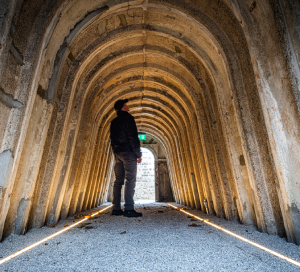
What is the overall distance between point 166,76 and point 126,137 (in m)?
1.79

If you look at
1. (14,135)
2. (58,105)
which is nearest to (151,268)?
(14,135)

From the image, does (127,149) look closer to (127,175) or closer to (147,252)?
(127,175)

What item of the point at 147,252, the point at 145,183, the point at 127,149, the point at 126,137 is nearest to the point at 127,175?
the point at 127,149

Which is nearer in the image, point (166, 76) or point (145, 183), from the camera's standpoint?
point (166, 76)

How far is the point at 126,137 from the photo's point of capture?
4.19 meters

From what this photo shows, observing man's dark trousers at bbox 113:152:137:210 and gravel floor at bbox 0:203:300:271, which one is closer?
gravel floor at bbox 0:203:300:271

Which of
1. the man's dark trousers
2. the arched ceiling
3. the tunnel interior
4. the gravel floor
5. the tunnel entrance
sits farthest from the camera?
the tunnel entrance

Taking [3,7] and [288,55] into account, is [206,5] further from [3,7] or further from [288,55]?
[3,7]

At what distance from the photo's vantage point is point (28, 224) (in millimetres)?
2516

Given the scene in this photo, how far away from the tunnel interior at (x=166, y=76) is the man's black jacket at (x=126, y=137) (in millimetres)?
725

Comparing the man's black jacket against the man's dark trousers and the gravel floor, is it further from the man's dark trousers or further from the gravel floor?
the gravel floor

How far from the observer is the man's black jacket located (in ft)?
13.6

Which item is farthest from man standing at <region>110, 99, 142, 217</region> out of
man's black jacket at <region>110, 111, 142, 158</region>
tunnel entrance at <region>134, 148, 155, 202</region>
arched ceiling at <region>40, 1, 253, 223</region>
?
tunnel entrance at <region>134, 148, 155, 202</region>

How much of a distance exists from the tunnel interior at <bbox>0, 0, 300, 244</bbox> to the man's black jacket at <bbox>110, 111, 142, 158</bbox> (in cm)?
72
